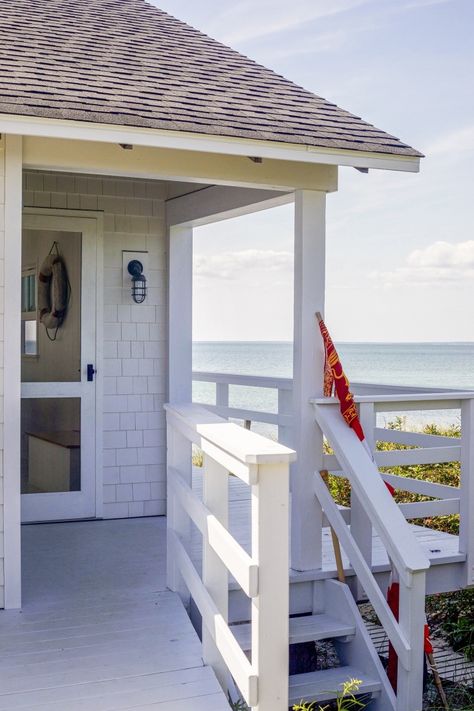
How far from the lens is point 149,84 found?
506cm

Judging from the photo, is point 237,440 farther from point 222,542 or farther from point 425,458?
point 425,458

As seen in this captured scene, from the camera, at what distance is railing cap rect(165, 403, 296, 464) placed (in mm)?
2895

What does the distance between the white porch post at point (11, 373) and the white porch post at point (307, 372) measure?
1652 millimetres

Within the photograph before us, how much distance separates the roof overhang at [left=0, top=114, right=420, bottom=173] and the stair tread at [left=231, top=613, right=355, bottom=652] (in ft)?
8.64

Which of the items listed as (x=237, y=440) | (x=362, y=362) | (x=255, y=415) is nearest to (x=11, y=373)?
(x=237, y=440)

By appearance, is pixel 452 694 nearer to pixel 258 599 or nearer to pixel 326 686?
pixel 326 686

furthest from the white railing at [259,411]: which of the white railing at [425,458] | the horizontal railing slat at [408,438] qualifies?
the white railing at [425,458]

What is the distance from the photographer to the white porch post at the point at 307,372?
5.02 meters

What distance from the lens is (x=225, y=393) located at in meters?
8.58

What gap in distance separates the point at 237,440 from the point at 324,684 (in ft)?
6.25

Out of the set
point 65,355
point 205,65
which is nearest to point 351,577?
point 65,355

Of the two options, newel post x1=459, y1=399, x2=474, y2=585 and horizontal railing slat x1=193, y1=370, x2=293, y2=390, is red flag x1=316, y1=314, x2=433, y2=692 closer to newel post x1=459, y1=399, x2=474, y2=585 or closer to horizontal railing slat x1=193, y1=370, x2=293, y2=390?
newel post x1=459, y1=399, x2=474, y2=585

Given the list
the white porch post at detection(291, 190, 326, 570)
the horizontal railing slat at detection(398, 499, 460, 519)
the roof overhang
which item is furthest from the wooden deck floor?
the roof overhang

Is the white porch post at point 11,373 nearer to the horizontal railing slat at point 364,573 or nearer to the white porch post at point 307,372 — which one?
the white porch post at point 307,372
